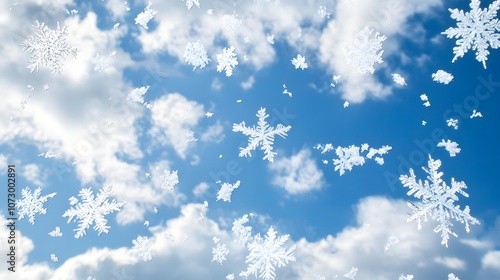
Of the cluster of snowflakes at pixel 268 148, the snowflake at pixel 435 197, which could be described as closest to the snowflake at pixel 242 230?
the cluster of snowflakes at pixel 268 148

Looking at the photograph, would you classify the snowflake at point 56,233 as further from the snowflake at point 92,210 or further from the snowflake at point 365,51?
the snowflake at point 365,51

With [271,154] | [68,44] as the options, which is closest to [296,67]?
[271,154]

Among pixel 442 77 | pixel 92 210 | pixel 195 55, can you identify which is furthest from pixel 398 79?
pixel 92 210

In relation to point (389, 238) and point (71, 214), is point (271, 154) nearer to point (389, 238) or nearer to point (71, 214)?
point (389, 238)

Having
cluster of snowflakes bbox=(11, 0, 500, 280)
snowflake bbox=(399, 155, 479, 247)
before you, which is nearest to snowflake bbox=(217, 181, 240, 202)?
cluster of snowflakes bbox=(11, 0, 500, 280)

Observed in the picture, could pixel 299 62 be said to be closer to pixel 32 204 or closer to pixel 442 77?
pixel 442 77

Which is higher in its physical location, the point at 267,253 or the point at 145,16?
the point at 145,16

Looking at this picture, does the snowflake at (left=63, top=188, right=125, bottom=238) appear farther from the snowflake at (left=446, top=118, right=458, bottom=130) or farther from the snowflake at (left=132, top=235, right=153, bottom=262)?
the snowflake at (left=446, top=118, right=458, bottom=130)
